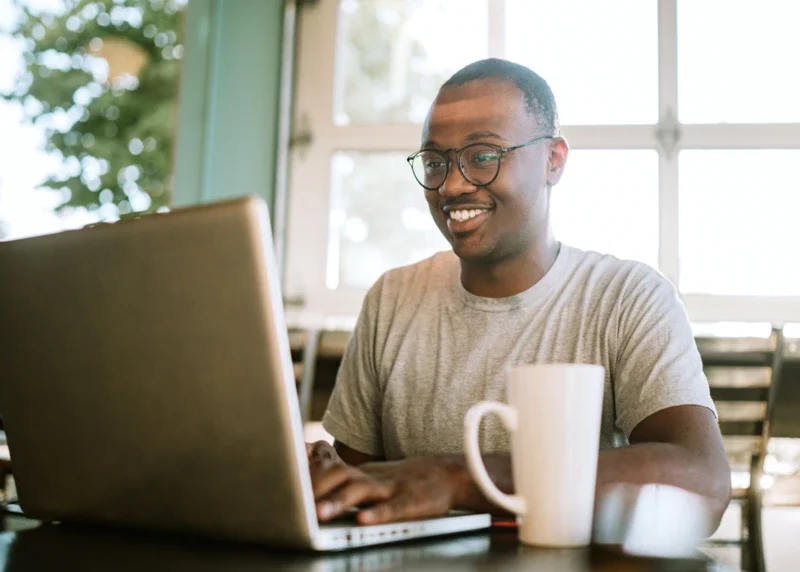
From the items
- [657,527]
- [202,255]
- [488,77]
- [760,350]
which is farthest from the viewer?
[760,350]

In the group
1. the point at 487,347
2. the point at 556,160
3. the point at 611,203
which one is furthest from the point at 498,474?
the point at 611,203

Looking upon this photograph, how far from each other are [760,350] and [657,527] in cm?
98

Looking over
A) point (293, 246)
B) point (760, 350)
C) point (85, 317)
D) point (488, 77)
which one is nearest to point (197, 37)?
point (293, 246)

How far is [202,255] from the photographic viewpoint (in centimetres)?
60

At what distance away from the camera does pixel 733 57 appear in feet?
9.09

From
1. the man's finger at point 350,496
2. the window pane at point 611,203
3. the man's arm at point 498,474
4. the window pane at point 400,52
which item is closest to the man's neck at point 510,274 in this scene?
the man's arm at point 498,474

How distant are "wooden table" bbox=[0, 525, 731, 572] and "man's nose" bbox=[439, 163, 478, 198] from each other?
745 millimetres

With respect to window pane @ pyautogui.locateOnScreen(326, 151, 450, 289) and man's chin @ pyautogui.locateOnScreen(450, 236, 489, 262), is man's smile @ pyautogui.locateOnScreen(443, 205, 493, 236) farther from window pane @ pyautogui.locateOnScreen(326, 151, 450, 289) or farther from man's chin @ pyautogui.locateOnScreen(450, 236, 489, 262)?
window pane @ pyautogui.locateOnScreen(326, 151, 450, 289)

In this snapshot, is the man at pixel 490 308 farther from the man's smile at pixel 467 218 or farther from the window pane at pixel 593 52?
the window pane at pixel 593 52

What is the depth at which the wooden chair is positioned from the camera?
70.5 inches

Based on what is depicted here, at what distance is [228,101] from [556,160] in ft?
5.52

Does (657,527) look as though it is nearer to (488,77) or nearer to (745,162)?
(488,77)

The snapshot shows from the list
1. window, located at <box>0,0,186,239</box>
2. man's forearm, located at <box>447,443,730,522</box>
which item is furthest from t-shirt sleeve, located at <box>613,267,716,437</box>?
window, located at <box>0,0,186,239</box>

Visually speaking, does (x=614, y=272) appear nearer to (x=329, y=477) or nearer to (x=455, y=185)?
(x=455, y=185)
